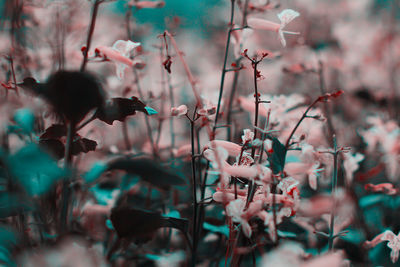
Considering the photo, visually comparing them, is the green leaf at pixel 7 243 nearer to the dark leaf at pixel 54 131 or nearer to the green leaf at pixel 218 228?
the dark leaf at pixel 54 131

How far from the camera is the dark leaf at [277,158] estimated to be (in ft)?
1.39

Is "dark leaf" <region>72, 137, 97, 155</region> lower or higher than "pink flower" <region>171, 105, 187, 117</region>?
lower

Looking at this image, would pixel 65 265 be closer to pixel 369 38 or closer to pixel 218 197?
pixel 218 197

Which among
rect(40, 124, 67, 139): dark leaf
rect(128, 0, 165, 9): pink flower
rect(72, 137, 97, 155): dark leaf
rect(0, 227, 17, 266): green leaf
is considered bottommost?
rect(0, 227, 17, 266): green leaf

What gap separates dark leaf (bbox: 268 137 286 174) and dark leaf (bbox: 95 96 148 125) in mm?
164

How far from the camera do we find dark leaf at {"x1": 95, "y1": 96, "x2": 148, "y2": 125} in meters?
0.41

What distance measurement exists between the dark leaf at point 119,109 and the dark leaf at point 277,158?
6.4 inches

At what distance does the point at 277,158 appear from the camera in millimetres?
430

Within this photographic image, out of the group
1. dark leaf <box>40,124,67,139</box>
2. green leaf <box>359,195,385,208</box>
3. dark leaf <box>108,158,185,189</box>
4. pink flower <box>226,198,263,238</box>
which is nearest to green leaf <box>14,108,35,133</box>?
dark leaf <box>40,124,67,139</box>

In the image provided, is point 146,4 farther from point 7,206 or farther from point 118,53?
point 7,206

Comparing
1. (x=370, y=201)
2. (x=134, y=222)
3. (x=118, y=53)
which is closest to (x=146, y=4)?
(x=118, y=53)

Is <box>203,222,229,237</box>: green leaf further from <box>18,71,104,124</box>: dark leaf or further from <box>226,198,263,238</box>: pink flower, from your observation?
<box>18,71,104,124</box>: dark leaf

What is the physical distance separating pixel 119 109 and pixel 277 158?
202 mm

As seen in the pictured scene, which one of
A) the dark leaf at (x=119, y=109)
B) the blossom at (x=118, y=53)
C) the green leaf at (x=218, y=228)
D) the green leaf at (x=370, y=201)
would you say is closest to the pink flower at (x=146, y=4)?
the blossom at (x=118, y=53)
